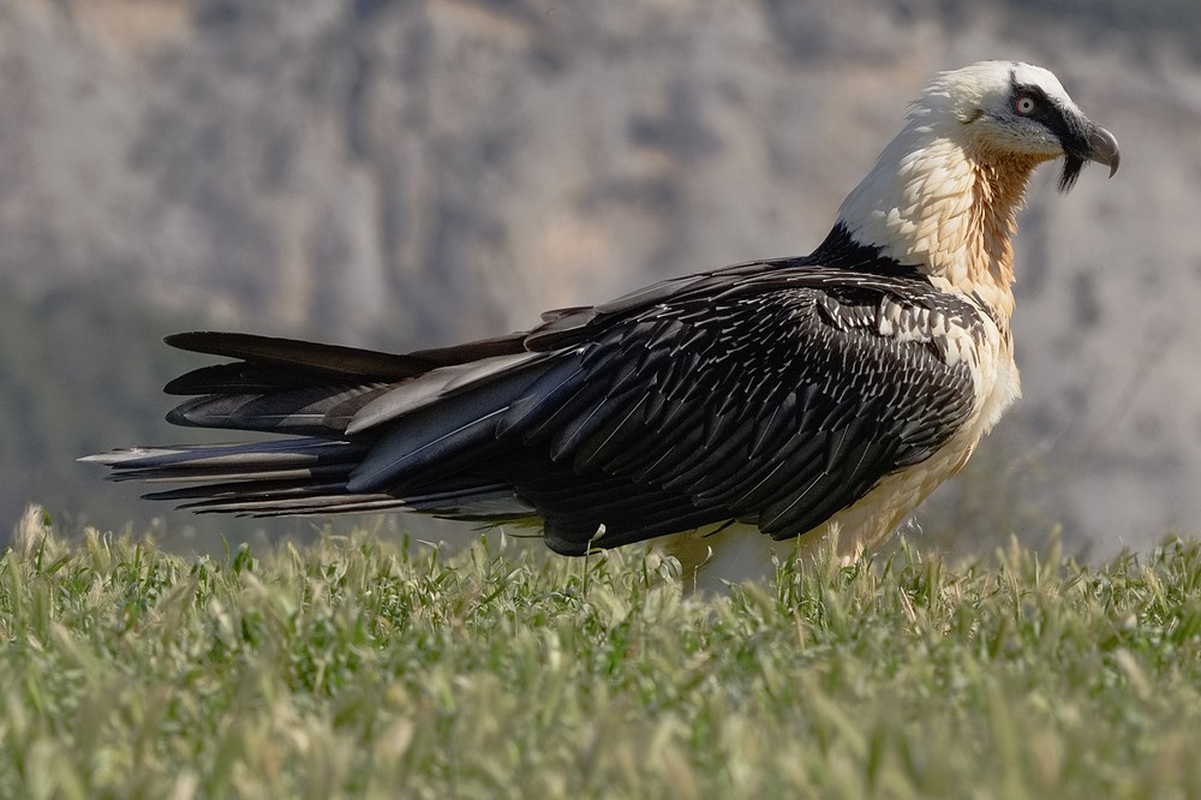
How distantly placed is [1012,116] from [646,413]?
174cm

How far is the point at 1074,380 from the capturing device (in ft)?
170

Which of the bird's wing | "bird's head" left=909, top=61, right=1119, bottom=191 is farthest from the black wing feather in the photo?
"bird's head" left=909, top=61, right=1119, bottom=191

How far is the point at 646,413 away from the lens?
5.88m

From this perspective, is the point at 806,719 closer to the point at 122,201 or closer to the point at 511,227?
the point at 511,227

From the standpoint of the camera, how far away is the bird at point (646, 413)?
5.82 m

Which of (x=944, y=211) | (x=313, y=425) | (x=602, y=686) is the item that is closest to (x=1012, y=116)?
(x=944, y=211)

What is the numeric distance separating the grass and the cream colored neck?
1157 mm

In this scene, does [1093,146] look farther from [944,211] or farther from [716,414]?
[716,414]

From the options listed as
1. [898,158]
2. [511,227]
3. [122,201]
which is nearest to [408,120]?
[511,227]

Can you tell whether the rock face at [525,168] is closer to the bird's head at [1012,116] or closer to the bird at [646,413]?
the bird's head at [1012,116]

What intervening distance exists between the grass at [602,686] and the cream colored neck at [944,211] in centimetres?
→ 116

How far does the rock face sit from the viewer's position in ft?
175

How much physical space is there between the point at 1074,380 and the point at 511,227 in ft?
73.5

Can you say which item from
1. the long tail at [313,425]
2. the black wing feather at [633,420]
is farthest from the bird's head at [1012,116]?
the long tail at [313,425]
